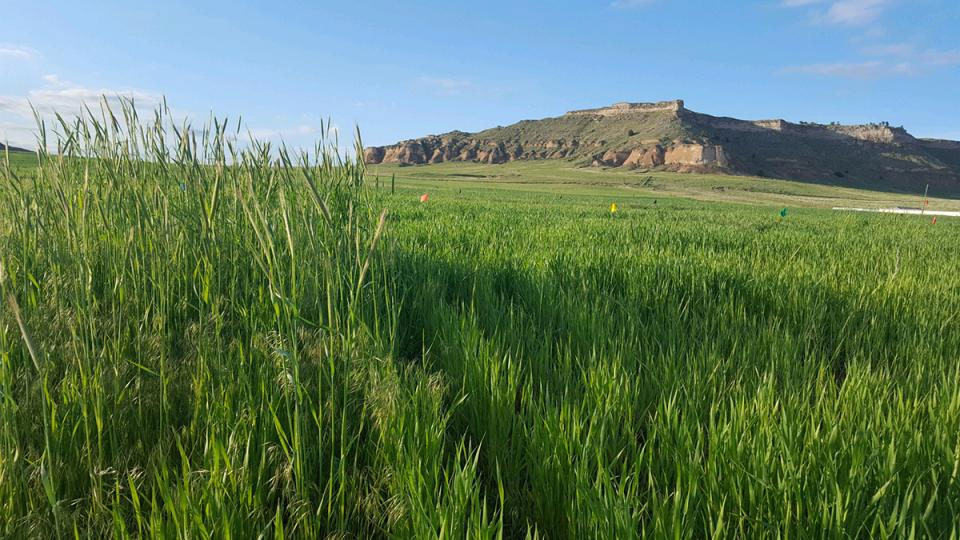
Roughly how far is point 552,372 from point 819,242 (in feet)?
18.4

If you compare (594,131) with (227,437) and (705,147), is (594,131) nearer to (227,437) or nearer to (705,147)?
(705,147)

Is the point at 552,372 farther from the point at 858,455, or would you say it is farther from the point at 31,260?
the point at 31,260

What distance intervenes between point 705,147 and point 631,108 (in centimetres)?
4525

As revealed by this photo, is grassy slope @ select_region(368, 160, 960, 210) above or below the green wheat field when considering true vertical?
above

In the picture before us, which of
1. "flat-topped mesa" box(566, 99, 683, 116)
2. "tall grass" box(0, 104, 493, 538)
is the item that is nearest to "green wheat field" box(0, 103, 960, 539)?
"tall grass" box(0, 104, 493, 538)

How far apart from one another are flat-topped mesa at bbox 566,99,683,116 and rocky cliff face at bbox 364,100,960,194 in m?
0.26

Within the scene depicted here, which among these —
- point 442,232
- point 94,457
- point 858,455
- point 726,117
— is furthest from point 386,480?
point 726,117

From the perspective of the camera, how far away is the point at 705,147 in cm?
8862

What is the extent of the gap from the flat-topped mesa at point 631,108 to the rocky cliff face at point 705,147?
26 cm

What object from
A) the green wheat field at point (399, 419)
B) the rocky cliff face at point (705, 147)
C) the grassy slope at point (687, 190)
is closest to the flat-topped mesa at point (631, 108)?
the rocky cliff face at point (705, 147)

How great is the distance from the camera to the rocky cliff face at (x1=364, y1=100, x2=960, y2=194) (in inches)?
3570

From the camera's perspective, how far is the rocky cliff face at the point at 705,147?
90.7 m

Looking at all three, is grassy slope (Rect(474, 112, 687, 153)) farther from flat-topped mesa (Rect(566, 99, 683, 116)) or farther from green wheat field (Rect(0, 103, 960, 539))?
green wheat field (Rect(0, 103, 960, 539))

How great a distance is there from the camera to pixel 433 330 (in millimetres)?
2125
